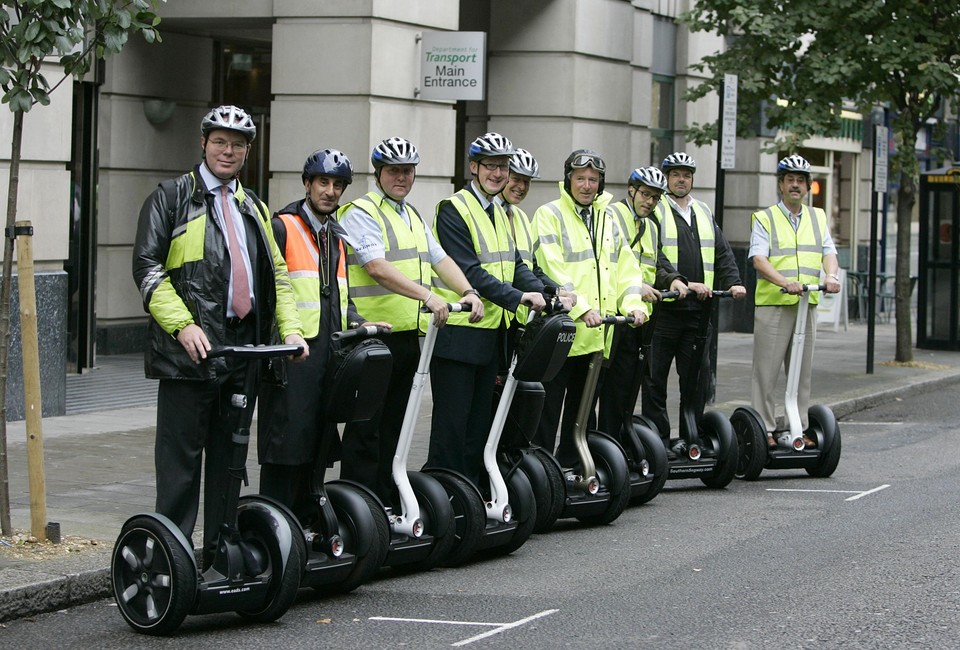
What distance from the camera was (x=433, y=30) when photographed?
15453 mm

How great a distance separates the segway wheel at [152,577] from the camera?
6160 millimetres

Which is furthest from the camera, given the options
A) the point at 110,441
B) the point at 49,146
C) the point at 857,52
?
the point at 857,52

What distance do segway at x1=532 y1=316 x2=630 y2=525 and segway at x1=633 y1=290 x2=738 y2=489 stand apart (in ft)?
3.74

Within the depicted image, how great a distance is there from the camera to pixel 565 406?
905 centimetres

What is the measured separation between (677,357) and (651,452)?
3.84ft

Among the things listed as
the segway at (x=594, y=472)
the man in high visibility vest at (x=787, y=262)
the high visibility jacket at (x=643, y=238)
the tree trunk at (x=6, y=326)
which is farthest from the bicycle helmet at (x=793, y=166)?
the tree trunk at (x=6, y=326)

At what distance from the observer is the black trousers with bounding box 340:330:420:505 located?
768cm

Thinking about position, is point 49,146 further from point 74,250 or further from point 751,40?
point 751,40

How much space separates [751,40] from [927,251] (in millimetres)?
4945

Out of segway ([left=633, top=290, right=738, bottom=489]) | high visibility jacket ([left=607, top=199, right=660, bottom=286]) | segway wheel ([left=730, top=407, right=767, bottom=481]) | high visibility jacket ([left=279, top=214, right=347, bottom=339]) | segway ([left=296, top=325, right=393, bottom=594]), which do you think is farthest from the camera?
segway wheel ([left=730, top=407, right=767, bottom=481])

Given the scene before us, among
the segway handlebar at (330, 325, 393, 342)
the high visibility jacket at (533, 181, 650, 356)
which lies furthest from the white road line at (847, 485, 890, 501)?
the segway handlebar at (330, 325, 393, 342)

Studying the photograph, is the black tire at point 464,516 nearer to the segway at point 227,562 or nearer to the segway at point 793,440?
the segway at point 227,562

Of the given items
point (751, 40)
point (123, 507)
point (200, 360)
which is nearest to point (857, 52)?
point (751, 40)

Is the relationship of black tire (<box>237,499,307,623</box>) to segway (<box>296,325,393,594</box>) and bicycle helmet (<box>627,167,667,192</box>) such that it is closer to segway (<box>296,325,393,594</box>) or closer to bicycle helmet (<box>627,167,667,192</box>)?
segway (<box>296,325,393,594</box>)
